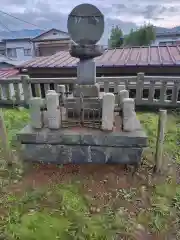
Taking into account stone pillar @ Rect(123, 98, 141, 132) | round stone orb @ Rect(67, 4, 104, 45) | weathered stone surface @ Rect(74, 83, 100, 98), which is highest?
round stone orb @ Rect(67, 4, 104, 45)

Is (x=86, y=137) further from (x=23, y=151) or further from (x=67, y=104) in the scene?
(x=23, y=151)

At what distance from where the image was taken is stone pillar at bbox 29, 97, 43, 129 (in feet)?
12.4

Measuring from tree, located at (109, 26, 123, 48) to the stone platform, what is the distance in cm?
3128

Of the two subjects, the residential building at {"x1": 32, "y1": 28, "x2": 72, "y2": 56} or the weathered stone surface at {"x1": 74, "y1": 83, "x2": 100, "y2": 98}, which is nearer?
the weathered stone surface at {"x1": 74, "y1": 83, "x2": 100, "y2": 98}

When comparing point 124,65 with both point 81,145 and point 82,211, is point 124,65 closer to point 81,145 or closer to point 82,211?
point 81,145

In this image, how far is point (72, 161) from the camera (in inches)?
157

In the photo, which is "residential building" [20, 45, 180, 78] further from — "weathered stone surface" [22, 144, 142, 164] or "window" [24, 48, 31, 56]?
"window" [24, 48, 31, 56]

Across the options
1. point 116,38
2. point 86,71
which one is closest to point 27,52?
point 116,38

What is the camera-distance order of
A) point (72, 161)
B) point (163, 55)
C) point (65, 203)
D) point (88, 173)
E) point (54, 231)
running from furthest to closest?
point (163, 55), point (72, 161), point (88, 173), point (65, 203), point (54, 231)

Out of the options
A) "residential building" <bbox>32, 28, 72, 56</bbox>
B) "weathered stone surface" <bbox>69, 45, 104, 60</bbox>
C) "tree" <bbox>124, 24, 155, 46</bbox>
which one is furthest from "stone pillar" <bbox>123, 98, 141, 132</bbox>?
"tree" <bbox>124, 24, 155, 46</bbox>

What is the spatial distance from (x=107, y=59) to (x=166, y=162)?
19.1 ft

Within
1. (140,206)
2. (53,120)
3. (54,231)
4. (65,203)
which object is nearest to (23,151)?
(53,120)

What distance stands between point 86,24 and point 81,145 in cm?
222

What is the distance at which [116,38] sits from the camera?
35094mm
